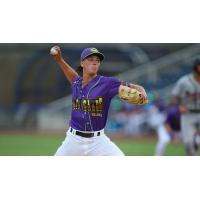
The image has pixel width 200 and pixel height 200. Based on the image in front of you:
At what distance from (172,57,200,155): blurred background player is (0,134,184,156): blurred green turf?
11.3 ft

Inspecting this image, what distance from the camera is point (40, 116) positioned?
65.3 feet

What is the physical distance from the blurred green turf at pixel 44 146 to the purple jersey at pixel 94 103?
6408 millimetres

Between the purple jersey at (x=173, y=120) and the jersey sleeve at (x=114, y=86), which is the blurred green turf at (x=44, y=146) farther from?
the jersey sleeve at (x=114, y=86)

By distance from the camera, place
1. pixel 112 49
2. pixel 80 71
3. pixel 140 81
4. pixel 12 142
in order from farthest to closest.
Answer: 1. pixel 140 81
2. pixel 112 49
3. pixel 12 142
4. pixel 80 71

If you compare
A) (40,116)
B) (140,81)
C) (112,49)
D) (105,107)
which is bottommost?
(40,116)

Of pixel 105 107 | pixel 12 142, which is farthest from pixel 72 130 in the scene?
pixel 12 142

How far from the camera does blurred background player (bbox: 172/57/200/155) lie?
1002 centimetres

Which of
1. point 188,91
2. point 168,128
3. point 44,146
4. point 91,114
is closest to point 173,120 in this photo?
point 168,128

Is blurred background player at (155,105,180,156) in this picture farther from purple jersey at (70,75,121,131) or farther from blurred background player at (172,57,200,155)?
purple jersey at (70,75,121,131)

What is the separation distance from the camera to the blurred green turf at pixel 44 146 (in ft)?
45.2

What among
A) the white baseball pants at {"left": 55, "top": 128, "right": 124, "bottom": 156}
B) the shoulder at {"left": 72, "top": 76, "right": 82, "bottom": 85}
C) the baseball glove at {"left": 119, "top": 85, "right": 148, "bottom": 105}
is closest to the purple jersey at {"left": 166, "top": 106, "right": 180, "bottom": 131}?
the shoulder at {"left": 72, "top": 76, "right": 82, "bottom": 85}

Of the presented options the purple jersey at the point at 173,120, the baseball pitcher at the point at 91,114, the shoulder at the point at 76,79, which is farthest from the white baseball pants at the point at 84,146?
the purple jersey at the point at 173,120

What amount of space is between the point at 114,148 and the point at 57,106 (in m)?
13.0

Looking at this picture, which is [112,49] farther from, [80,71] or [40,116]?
[80,71]
